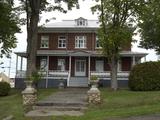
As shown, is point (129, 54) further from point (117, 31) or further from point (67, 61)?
point (117, 31)

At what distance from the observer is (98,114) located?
64.3ft

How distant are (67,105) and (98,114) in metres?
3.75

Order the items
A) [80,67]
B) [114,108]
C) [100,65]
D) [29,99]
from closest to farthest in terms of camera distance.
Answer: [114,108], [29,99], [100,65], [80,67]

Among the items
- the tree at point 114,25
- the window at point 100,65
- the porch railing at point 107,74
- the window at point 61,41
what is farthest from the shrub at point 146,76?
the window at point 61,41

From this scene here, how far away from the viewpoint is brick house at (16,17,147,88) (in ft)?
155

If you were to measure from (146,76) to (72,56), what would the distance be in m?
→ 20.1

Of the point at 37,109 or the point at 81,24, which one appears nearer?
the point at 37,109

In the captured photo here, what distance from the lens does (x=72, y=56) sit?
49.3m

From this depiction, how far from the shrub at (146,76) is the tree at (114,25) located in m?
2.91

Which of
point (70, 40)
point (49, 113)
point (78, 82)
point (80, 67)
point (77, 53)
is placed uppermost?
point (70, 40)


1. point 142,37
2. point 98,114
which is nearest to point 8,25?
point 98,114

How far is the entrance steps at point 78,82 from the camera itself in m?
46.9

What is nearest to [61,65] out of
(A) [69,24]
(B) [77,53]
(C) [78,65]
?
(C) [78,65]

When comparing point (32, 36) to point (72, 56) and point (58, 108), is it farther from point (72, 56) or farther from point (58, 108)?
point (72, 56)
